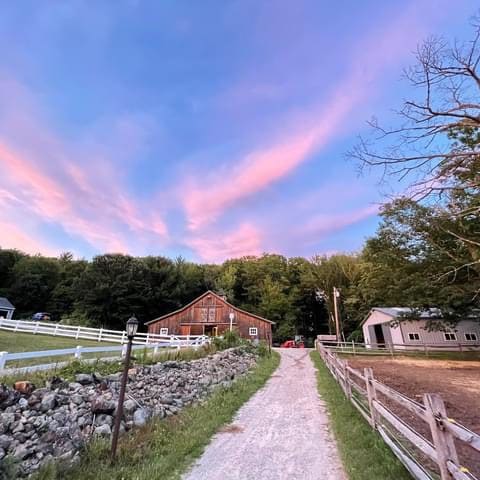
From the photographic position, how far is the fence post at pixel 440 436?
2395mm

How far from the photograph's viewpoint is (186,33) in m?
10.5

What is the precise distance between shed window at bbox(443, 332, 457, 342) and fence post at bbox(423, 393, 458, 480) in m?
27.8

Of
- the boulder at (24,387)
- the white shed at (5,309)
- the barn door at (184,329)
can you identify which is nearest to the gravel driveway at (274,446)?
the boulder at (24,387)

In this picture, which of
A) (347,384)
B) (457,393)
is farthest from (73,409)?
(457,393)

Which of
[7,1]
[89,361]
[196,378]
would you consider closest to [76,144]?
[7,1]

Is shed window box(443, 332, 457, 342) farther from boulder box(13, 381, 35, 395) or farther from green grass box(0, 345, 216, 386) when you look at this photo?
boulder box(13, 381, 35, 395)

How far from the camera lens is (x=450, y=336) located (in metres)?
24.6

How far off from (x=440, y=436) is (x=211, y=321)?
1119 inches

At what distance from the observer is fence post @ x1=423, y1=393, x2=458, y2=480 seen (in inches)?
94.3

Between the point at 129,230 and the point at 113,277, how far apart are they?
2036 cm

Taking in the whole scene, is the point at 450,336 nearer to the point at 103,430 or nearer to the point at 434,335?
the point at 434,335

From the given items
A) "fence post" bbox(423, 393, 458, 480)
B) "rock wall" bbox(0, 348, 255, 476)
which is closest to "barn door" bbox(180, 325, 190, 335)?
"rock wall" bbox(0, 348, 255, 476)

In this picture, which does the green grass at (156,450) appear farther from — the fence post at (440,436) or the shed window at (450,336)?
the shed window at (450,336)

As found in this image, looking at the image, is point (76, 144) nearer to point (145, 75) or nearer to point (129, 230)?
point (145, 75)
